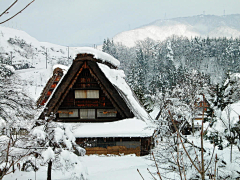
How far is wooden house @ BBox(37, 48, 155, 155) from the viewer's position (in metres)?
14.6

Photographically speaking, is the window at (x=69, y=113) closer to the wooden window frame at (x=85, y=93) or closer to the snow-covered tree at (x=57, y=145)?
the wooden window frame at (x=85, y=93)

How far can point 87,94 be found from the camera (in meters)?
16.2

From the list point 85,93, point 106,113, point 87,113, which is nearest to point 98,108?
point 106,113

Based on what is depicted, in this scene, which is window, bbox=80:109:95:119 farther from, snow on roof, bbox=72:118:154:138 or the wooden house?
snow on roof, bbox=72:118:154:138

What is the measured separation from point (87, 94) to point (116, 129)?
347 centimetres

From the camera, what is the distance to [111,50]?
102938mm

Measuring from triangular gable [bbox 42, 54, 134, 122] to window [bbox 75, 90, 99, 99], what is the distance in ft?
2.28

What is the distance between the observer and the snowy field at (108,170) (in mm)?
10172

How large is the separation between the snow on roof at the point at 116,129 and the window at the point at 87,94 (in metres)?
2.08

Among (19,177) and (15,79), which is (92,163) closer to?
(19,177)

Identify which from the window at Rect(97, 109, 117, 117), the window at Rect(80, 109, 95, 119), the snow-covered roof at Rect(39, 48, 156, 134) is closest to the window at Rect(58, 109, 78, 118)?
the window at Rect(80, 109, 95, 119)

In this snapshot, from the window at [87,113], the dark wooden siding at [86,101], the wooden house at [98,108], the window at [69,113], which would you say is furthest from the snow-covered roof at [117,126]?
the window at [69,113]

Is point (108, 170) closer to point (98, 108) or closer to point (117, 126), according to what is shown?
point (117, 126)

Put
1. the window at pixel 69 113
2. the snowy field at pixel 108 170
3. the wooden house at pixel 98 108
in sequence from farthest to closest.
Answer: the window at pixel 69 113 → the wooden house at pixel 98 108 → the snowy field at pixel 108 170
